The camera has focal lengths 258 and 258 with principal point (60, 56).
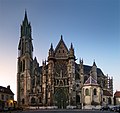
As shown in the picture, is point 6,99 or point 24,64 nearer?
point 6,99

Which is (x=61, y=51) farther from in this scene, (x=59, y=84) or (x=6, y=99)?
(x=6, y=99)

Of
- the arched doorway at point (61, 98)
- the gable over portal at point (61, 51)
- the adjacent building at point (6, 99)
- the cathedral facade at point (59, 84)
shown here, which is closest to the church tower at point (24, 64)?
the cathedral facade at point (59, 84)

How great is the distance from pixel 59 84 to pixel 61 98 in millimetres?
3299

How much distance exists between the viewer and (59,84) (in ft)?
199

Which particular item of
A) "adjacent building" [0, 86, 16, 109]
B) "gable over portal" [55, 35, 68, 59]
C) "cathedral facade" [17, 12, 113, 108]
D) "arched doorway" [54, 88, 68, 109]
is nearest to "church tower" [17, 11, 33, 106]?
"cathedral facade" [17, 12, 113, 108]

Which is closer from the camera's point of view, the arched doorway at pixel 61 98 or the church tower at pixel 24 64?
the arched doorway at pixel 61 98

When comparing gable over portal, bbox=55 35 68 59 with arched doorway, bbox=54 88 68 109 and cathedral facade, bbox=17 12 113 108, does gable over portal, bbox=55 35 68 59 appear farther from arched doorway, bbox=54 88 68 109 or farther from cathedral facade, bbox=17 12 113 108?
arched doorway, bbox=54 88 68 109

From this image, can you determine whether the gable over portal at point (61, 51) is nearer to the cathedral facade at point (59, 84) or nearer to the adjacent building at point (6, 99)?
the cathedral facade at point (59, 84)

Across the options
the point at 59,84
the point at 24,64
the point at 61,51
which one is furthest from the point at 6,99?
the point at 61,51

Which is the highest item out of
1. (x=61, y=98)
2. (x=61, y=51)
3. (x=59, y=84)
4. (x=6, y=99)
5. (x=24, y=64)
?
(x=61, y=51)

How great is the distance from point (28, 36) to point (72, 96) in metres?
24.8

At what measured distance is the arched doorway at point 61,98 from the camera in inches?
2338

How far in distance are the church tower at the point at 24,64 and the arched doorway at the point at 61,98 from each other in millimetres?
9082

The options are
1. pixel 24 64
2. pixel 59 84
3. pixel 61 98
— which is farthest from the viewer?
pixel 24 64
